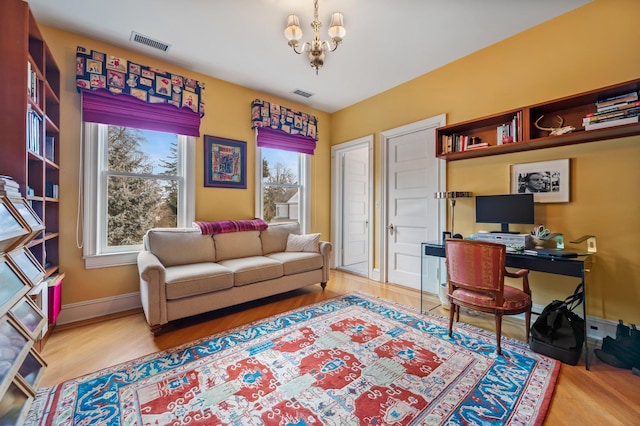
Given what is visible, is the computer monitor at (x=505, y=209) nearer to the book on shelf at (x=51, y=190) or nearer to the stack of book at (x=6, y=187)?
the stack of book at (x=6, y=187)

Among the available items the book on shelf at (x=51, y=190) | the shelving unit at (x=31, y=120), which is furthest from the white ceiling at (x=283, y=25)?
the book on shelf at (x=51, y=190)

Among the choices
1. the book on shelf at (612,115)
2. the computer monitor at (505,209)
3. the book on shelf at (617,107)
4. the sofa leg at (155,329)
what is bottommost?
the sofa leg at (155,329)

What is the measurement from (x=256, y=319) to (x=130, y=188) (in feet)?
6.75

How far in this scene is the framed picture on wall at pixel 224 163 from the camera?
137 inches

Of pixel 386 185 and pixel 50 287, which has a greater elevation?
pixel 386 185

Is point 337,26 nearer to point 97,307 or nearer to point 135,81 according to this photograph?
point 135,81

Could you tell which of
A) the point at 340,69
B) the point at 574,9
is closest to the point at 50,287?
the point at 340,69

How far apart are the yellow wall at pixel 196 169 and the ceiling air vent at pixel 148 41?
25 cm

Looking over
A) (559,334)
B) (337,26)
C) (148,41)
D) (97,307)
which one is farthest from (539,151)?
(97,307)

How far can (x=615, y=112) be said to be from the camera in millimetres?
2043

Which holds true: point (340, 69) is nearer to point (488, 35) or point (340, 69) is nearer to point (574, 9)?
point (488, 35)

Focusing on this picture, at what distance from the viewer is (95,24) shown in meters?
2.50

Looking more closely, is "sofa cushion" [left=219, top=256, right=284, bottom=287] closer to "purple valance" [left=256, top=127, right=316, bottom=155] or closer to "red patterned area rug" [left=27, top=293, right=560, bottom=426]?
"red patterned area rug" [left=27, top=293, right=560, bottom=426]

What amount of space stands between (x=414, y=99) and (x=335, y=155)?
5.35ft
